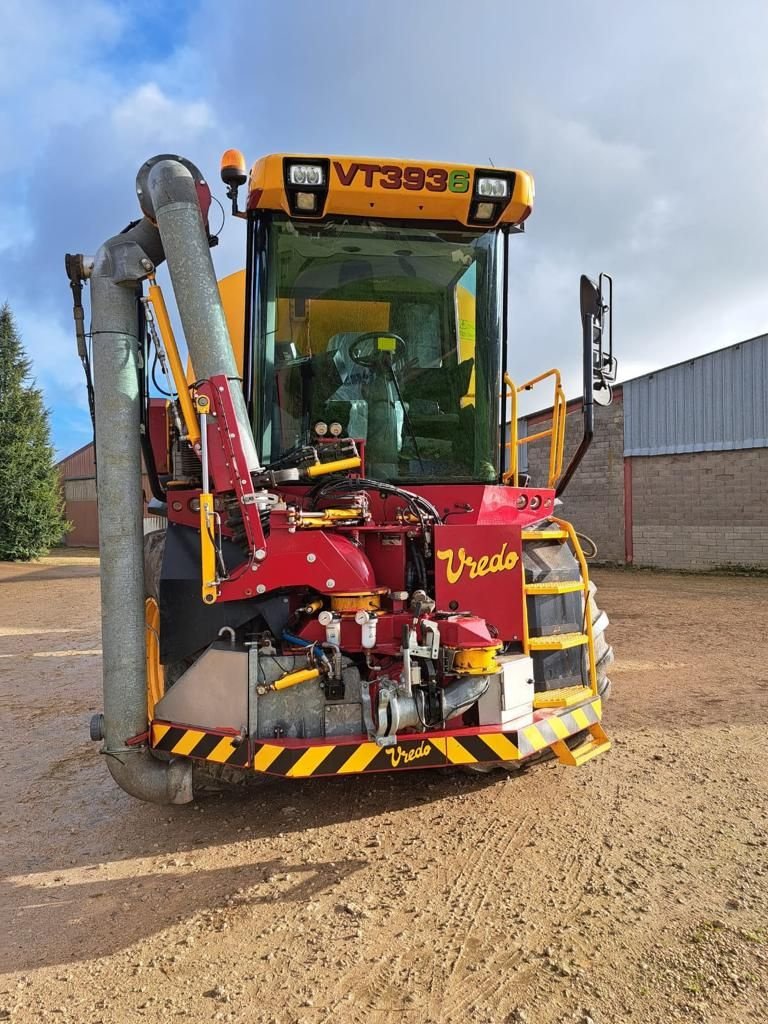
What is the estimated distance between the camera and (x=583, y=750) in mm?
3707

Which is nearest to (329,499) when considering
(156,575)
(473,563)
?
(473,563)

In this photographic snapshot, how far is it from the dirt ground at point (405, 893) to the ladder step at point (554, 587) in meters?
1.06

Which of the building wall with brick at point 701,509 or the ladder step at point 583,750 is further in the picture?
the building wall with brick at point 701,509

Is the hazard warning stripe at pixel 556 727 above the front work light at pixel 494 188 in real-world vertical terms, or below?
below

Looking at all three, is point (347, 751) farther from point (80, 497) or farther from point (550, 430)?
point (80, 497)

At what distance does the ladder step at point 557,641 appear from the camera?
3539mm

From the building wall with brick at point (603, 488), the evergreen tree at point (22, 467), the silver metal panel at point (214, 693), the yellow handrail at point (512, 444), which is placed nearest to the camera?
the silver metal panel at point (214, 693)

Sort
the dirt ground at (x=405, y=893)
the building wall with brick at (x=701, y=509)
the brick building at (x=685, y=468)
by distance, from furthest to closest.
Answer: the brick building at (x=685, y=468) → the building wall with brick at (x=701, y=509) → the dirt ground at (x=405, y=893)

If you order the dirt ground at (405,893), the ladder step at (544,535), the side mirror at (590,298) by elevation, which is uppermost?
the side mirror at (590,298)

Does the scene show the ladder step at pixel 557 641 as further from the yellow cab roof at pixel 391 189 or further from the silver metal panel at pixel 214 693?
the yellow cab roof at pixel 391 189

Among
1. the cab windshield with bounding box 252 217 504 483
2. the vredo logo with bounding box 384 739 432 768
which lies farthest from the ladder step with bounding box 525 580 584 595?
the vredo logo with bounding box 384 739 432 768

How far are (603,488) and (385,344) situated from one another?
14471 millimetres

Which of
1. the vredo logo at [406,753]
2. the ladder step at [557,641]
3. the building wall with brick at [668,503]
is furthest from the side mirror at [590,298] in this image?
the building wall with brick at [668,503]

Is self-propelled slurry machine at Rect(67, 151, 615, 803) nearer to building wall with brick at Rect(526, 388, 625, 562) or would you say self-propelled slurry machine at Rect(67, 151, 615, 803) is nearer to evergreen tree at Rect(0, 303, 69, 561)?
building wall with brick at Rect(526, 388, 625, 562)
